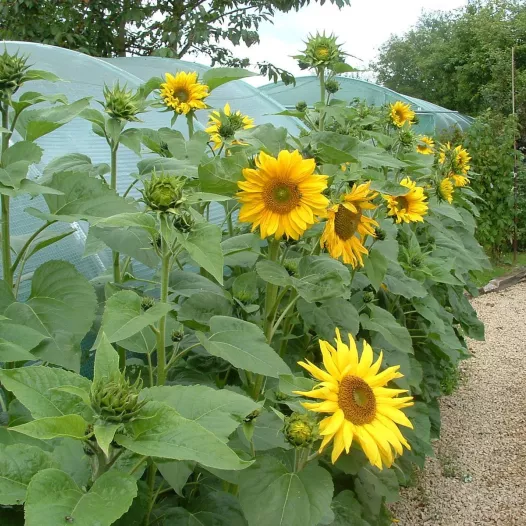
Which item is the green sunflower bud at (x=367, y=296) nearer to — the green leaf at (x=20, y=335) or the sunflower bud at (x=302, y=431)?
the sunflower bud at (x=302, y=431)

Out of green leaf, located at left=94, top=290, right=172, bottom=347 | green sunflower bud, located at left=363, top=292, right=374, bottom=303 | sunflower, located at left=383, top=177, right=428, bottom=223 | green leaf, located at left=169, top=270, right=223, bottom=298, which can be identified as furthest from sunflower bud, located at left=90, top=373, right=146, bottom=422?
sunflower, located at left=383, top=177, right=428, bottom=223

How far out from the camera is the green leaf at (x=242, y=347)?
3.67ft

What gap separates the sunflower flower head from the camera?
2.25 metres

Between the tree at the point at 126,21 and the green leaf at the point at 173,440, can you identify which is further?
the tree at the point at 126,21

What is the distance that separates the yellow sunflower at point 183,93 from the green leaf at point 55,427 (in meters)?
1.47

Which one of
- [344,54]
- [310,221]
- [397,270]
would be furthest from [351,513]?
[344,54]

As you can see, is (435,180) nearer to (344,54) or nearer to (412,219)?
(412,219)

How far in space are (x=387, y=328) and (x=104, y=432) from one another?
1.40m

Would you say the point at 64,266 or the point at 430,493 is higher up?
the point at 64,266

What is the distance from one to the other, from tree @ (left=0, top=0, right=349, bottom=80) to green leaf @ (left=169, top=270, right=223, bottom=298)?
4.22 metres

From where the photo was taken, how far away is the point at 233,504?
1.21 m

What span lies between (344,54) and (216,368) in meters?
1.27

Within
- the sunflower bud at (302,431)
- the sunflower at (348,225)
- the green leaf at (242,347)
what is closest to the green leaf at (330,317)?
the sunflower at (348,225)

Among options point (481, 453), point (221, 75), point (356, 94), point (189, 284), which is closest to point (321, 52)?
point (221, 75)
